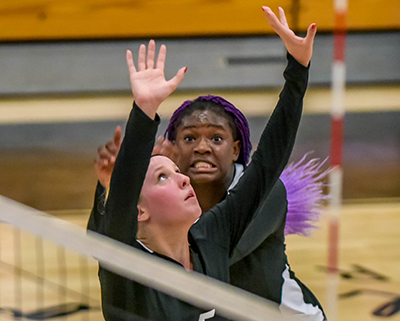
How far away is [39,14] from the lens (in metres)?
5.08

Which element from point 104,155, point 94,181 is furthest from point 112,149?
point 94,181

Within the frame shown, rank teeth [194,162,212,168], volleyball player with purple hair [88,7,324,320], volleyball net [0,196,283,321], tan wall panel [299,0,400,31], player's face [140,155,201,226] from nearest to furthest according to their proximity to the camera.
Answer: volleyball net [0,196,283,321], player's face [140,155,201,226], volleyball player with purple hair [88,7,324,320], teeth [194,162,212,168], tan wall panel [299,0,400,31]

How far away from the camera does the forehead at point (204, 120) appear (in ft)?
5.19

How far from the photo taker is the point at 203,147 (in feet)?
5.08

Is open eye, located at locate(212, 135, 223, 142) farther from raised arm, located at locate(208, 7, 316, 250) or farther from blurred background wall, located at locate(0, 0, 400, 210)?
blurred background wall, located at locate(0, 0, 400, 210)

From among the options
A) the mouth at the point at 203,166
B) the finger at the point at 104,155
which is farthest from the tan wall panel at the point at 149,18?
the finger at the point at 104,155

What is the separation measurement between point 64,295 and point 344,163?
2.31m

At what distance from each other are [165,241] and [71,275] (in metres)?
1.56

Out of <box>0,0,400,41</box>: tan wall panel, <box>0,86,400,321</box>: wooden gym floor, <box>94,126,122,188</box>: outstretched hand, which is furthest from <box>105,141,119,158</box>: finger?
<box>0,0,400,41</box>: tan wall panel

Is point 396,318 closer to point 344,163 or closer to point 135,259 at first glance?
point 135,259

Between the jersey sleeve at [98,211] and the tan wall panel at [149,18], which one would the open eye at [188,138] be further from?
the tan wall panel at [149,18]

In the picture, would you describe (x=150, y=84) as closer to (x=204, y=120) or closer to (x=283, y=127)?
(x=283, y=127)

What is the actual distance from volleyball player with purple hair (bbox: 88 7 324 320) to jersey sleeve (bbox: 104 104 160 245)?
302 mm

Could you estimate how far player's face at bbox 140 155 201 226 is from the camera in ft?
3.79
